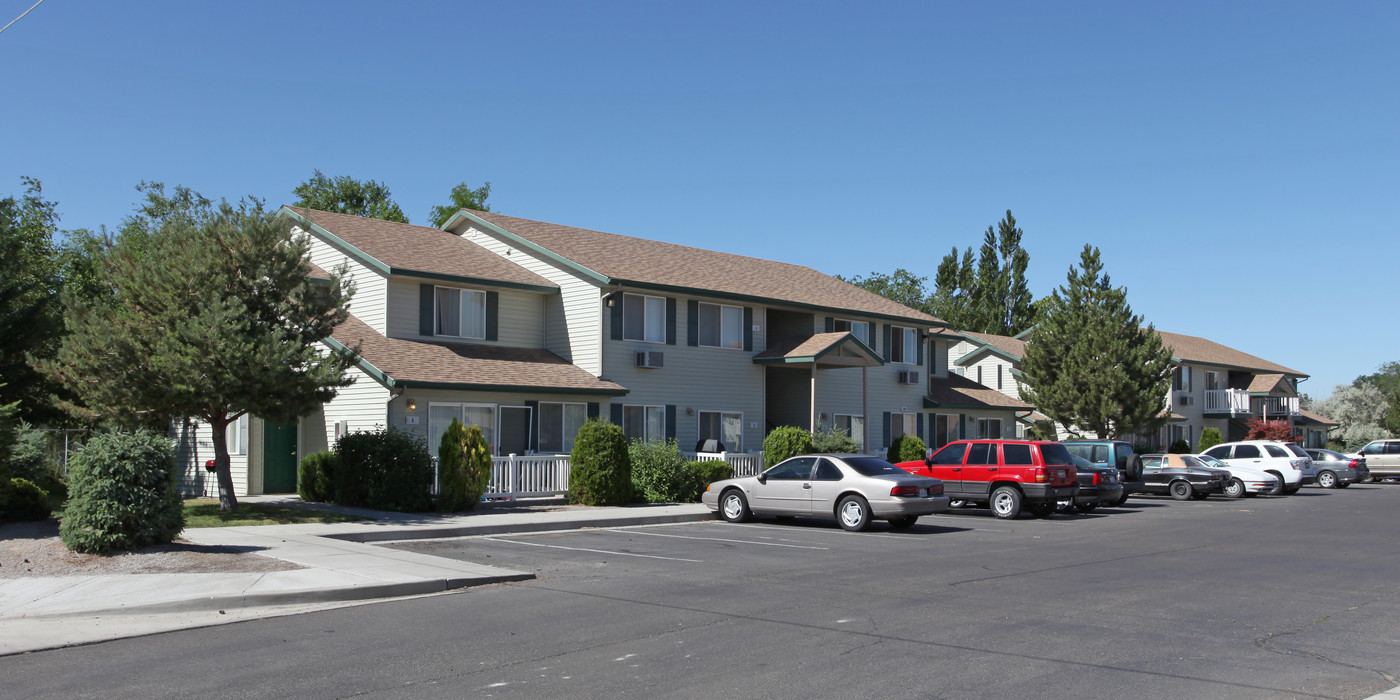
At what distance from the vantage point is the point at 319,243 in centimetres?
2936

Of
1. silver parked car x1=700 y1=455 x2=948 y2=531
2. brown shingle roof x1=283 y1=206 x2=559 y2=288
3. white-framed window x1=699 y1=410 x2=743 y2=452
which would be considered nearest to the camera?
silver parked car x1=700 y1=455 x2=948 y2=531

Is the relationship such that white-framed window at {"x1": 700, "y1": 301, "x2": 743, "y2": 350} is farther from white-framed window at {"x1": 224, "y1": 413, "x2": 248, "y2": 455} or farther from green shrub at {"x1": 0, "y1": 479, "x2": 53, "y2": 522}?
green shrub at {"x1": 0, "y1": 479, "x2": 53, "y2": 522}

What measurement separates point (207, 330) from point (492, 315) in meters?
10.3

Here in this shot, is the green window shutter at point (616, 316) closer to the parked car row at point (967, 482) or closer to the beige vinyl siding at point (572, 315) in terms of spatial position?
the beige vinyl siding at point (572, 315)

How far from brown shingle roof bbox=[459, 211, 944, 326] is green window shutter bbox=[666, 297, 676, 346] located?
542mm

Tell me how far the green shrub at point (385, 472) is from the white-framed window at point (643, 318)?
7.66 meters

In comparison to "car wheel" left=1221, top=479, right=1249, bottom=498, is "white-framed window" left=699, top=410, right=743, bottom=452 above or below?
above

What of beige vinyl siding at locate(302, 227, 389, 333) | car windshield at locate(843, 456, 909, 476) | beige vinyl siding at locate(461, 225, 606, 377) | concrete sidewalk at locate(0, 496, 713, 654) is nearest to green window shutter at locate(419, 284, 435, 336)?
beige vinyl siding at locate(302, 227, 389, 333)

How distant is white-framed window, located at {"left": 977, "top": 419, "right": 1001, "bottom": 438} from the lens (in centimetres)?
4153

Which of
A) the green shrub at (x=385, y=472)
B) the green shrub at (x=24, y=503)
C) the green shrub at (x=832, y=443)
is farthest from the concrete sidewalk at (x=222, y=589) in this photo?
the green shrub at (x=832, y=443)

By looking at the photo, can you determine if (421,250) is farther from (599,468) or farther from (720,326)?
(599,468)

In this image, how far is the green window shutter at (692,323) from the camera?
30141 millimetres

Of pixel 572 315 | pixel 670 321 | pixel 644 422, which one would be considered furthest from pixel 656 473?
pixel 572 315

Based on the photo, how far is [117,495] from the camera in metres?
13.8
